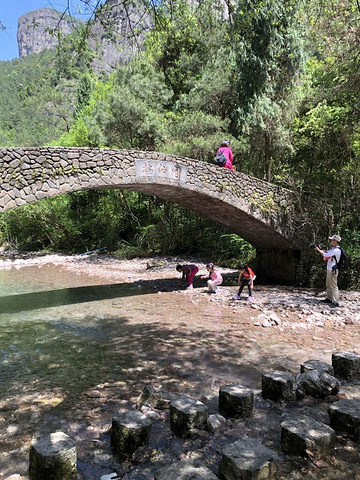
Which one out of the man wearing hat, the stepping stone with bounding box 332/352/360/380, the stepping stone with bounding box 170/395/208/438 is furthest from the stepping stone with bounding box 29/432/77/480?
the man wearing hat

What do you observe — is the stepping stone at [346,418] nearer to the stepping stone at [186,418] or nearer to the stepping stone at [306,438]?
the stepping stone at [306,438]

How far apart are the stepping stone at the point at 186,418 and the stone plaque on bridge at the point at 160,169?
245 inches

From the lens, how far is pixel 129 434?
2600 millimetres

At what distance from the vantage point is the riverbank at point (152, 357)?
8.84ft

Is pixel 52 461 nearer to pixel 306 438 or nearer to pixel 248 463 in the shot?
pixel 248 463

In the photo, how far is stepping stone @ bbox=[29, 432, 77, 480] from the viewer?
221 centimetres

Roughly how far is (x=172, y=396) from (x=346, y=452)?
1.59 metres

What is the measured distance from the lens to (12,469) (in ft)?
8.33

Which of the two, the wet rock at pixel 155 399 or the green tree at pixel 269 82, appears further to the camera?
the green tree at pixel 269 82

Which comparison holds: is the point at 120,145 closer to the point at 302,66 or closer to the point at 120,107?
the point at 120,107

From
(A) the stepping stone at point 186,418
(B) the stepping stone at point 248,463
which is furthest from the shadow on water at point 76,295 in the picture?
(B) the stepping stone at point 248,463

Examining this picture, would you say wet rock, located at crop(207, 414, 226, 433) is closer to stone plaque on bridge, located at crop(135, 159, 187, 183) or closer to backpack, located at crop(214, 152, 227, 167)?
stone plaque on bridge, located at crop(135, 159, 187, 183)

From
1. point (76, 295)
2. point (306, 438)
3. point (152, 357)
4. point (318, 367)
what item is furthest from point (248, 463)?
point (76, 295)

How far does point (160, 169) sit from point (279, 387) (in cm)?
623
